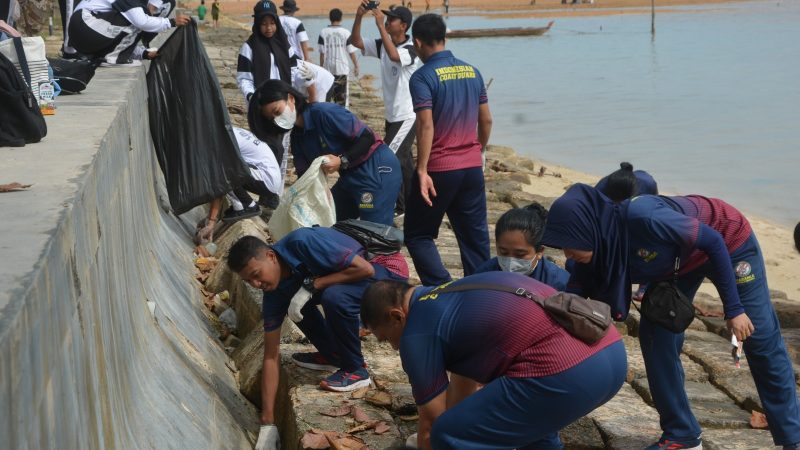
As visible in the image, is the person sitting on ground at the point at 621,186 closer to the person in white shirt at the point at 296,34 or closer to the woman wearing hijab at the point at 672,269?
the woman wearing hijab at the point at 672,269

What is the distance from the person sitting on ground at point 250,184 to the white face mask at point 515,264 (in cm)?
344

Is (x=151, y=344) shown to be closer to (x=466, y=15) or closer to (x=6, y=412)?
(x=6, y=412)

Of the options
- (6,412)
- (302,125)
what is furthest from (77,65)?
(6,412)

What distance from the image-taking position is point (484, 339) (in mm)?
3568

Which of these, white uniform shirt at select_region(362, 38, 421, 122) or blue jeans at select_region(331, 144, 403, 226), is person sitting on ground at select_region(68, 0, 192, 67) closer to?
white uniform shirt at select_region(362, 38, 421, 122)

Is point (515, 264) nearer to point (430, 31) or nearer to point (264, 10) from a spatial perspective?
point (430, 31)

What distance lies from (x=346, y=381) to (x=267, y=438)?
0.49 meters

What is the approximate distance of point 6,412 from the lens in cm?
212

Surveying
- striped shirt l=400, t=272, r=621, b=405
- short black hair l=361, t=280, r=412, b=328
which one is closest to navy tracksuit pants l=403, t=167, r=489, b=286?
short black hair l=361, t=280, r=412, b=328

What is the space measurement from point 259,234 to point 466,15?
53.1 m

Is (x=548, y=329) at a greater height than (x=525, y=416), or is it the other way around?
(x=548, y=329)

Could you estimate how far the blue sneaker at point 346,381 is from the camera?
16.7ft

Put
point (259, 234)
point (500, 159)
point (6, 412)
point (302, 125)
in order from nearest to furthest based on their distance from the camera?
point (6, 412) < point (302, 125) < point (259, 234) < point (500, 159)

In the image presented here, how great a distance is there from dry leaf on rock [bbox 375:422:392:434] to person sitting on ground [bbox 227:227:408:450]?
1.32ft
